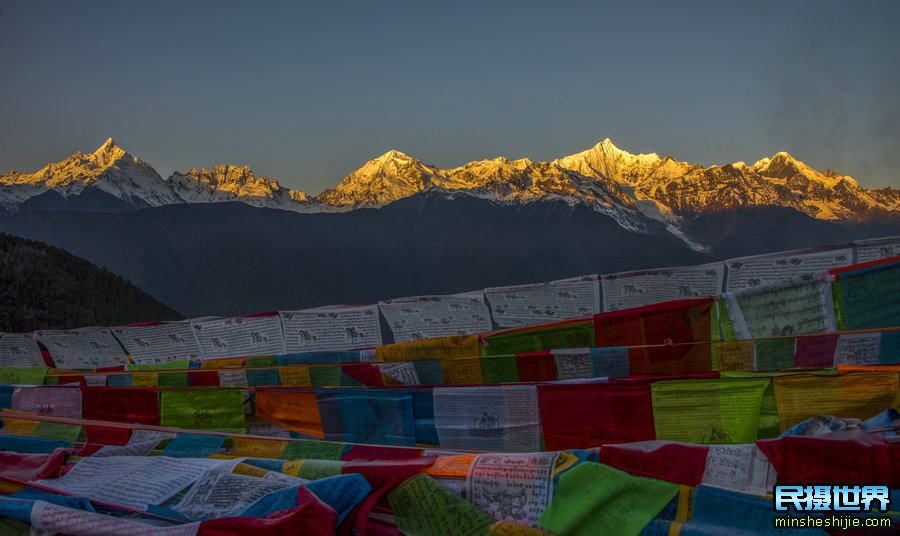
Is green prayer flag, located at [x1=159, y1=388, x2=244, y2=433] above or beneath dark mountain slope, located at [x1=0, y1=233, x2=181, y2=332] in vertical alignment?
beneath

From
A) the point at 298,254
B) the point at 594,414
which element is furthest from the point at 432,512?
the point at 298,254

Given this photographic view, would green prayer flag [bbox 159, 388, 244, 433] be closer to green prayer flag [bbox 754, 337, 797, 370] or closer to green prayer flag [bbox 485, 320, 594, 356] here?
green prayer flag [bbox 485, 320, 594, 356]

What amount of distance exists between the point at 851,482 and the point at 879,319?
2.65m

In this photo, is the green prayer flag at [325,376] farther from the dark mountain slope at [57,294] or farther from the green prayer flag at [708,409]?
the dark mountain slope at [57,294]

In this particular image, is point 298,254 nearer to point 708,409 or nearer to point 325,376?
point 325,376

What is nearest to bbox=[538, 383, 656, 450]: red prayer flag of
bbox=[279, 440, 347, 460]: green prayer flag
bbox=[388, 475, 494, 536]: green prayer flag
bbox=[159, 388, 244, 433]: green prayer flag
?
bbox=[279, 440, 347, 460]: green prayer flag

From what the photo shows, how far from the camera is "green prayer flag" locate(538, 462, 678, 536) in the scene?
7.57ft

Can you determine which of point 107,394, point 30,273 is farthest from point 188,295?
point 107,394

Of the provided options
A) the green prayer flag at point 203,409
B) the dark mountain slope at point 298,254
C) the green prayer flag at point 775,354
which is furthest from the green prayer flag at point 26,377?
the dark mountain slope at point 298,254

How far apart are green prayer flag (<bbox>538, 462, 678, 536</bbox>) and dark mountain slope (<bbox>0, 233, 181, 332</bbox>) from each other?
2638 cm

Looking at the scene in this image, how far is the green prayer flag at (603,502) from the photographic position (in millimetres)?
2307

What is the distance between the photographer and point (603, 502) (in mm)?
2367

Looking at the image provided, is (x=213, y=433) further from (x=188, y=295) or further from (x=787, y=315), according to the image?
(x=188, y=295)

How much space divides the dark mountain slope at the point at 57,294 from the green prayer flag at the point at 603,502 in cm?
2638
